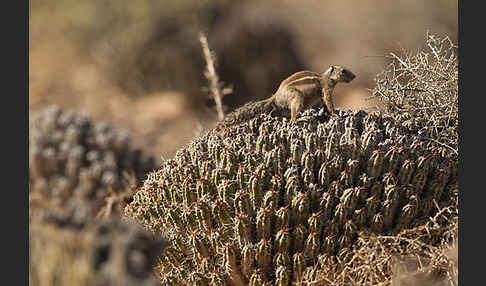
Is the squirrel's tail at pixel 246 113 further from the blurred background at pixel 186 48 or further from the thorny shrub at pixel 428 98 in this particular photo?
the blurred background at pixel 186 48

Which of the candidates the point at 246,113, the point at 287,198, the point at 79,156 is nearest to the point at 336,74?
the point at 246,113

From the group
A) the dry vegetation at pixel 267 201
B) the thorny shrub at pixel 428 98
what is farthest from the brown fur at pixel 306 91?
the thorny shrub at pixel 428 98

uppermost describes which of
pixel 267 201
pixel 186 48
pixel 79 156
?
pixel 186 48

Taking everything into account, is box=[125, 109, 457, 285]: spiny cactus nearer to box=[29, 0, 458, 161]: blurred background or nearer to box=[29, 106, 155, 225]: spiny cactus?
box=[29, 106, 155, 225]: spiny cactus

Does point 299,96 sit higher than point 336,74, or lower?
lower

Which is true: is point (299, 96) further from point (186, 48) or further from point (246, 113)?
point (186, 48)
